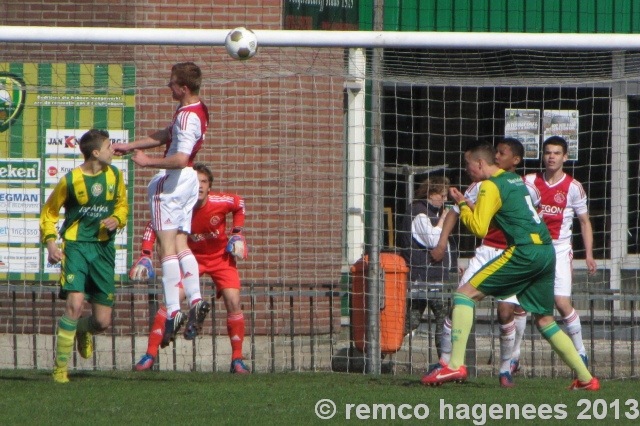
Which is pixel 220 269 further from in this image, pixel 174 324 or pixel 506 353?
pixel 506 353

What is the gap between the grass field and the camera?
602 centimetres

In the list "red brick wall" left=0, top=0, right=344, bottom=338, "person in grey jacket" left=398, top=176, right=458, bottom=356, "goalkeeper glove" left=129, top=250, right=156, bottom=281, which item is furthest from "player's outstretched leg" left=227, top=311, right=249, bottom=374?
"person in grey jacket" left=398, top=176, right=458, bottom=356

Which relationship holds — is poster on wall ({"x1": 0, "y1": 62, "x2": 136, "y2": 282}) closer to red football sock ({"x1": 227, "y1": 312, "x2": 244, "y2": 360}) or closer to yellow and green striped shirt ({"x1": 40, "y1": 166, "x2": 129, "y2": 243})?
red football sock ({"x1": 227, "y1": 312, "x2": 244, "y2": 360})

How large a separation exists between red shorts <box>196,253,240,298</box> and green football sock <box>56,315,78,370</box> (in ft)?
4.57

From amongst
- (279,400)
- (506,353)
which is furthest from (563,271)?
(279,400)

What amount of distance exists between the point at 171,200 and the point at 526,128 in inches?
218

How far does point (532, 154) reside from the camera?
11.6 metres

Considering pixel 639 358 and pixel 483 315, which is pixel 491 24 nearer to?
pixel 483 315

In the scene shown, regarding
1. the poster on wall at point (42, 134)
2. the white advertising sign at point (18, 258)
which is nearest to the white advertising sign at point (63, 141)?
the poster on wall at point (42, 134)

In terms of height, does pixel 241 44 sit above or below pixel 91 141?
above

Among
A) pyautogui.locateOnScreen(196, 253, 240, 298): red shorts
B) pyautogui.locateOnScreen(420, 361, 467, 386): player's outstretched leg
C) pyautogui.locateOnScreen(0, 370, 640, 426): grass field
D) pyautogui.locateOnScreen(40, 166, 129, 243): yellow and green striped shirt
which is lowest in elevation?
pyautogui.locateOnScreen(0, 370, 640, 426): grass field

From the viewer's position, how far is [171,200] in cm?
718

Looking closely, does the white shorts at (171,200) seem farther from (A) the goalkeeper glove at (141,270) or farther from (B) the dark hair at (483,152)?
(B) the dark hair at (483,152)

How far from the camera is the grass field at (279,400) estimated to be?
6020 millimetres
